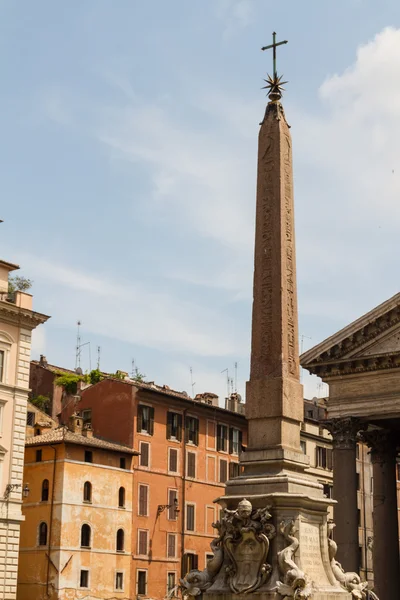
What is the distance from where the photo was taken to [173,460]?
45594 millimetres

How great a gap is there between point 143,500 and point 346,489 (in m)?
16.0

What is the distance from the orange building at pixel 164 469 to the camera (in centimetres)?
4356

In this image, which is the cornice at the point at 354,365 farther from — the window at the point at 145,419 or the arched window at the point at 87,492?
the window at the point at 145,419

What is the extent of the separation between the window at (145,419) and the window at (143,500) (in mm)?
2431

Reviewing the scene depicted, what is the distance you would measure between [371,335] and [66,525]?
16337mm

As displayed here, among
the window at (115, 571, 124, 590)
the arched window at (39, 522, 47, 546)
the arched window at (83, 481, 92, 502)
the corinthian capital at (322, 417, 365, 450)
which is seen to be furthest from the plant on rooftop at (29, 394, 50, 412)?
the corinthian capital at (322, 417, 365, 450)

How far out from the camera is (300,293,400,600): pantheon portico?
1155 inches

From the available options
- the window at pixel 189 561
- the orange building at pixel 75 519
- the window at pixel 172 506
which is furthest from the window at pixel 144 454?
the window at pixel 189 561

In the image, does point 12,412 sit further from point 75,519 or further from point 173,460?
point 173,460

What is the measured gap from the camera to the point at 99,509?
41.5 m

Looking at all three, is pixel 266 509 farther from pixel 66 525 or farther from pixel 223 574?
pixel 66 525

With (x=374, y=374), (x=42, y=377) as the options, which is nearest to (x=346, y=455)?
(x=374, y=374)

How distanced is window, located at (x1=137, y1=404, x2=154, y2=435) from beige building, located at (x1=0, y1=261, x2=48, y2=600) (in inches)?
289

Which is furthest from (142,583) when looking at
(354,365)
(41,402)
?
(354,365)
